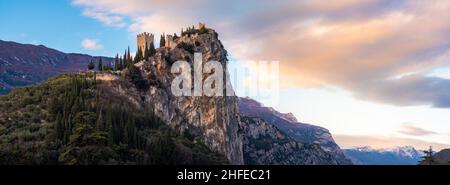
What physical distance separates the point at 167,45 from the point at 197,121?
92.8 ft

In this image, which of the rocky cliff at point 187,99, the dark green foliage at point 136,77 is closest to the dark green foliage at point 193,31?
the rocky cliff at point 187,99

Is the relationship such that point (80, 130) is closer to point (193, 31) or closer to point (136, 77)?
point (136, 77)

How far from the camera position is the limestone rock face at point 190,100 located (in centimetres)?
16062

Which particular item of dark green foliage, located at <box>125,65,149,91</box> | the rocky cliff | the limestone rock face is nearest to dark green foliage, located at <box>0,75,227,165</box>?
dark green foliage, located at <box>125,65,149,91</box>

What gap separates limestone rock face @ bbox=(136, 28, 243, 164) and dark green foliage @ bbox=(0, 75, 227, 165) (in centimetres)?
1867

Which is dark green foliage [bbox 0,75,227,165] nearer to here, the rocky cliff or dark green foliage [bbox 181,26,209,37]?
the rocky cliff

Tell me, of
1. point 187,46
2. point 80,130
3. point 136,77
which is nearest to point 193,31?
point 187,46

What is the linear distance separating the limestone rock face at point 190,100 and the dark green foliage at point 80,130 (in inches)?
735

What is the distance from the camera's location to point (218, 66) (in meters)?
195

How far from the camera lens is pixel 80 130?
98.0m

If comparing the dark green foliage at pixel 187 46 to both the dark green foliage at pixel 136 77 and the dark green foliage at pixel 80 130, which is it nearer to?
the dark green foliage at pixel 136 77

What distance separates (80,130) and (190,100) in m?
84.6
